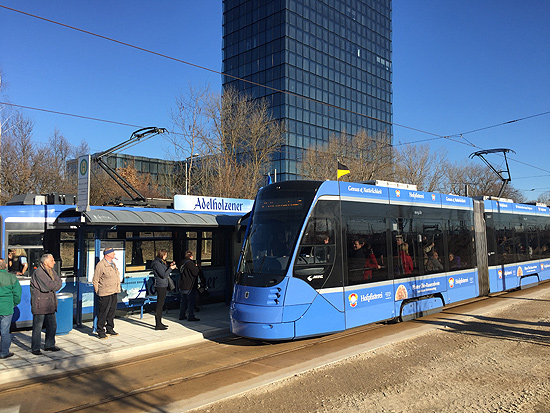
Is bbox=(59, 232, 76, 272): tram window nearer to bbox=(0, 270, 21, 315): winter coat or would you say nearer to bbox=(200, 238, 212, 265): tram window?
bbox=(0, 270, 21, 315): winter coat

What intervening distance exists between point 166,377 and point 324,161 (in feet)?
84.5

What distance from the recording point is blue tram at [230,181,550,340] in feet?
27.7

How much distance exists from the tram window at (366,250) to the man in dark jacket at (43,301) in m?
5.74

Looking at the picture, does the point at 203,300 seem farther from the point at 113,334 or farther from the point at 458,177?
the point at 458,177

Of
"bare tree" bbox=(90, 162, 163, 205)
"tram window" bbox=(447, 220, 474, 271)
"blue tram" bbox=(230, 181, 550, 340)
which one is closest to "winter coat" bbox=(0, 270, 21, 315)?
"blue tram" bbox=(230, 181, 550, 340)

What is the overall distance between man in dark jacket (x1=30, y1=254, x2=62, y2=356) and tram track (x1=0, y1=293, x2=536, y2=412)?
1.30m

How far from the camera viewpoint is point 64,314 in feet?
32.2

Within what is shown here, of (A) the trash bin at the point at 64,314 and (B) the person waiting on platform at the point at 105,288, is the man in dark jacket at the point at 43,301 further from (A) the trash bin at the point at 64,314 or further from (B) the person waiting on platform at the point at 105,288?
(A) the trash bin at the point at 64,314

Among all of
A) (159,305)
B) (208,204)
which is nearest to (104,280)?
(159,305)

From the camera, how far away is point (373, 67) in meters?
65.3

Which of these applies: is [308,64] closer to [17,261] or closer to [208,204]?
[208,204]

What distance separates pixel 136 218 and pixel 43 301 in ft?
9.36

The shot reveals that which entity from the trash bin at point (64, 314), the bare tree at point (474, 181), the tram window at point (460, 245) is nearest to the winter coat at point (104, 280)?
the trash bin at point (64, 314)

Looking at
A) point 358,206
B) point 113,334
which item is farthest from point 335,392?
point 113,334
